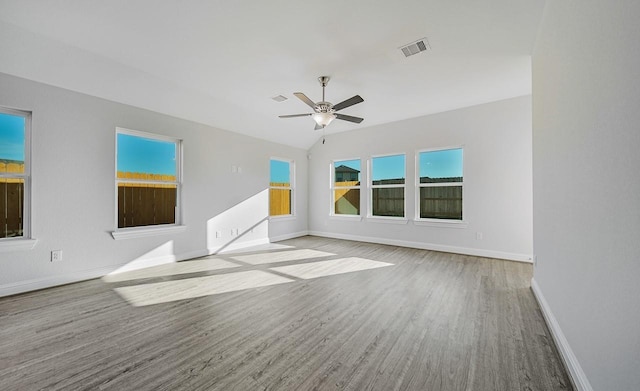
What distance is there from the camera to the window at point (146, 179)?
12.8 ft

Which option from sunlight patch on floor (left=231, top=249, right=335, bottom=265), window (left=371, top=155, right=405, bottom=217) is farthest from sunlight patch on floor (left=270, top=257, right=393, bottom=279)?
window (left=371, top=155, right=405, bottom=217)

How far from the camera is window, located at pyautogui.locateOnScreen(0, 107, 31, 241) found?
295 centimetres

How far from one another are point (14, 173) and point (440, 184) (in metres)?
6.59

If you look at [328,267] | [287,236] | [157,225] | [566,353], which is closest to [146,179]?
[157,225]

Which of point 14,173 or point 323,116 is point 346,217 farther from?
point 14,173

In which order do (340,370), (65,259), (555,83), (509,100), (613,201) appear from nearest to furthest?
(613,201), (340,370), (555,83), (65,259), (509,100)

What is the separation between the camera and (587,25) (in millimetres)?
1459

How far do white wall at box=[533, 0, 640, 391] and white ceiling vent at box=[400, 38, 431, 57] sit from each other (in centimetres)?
105

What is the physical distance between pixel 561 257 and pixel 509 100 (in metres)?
3.59

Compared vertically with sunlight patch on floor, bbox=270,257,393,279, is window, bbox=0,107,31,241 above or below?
above

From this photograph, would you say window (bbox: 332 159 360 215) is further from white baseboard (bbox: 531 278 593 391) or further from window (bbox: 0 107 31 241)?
window (bbox: 0 107 31 241)

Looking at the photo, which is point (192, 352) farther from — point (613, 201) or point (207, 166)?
point (207, 166)

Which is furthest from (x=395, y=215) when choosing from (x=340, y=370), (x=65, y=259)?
(x=65, y=259)

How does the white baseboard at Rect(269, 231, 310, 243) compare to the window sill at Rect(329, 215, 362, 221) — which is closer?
the white baseboard at Rect(269, 231, 310, 243)
